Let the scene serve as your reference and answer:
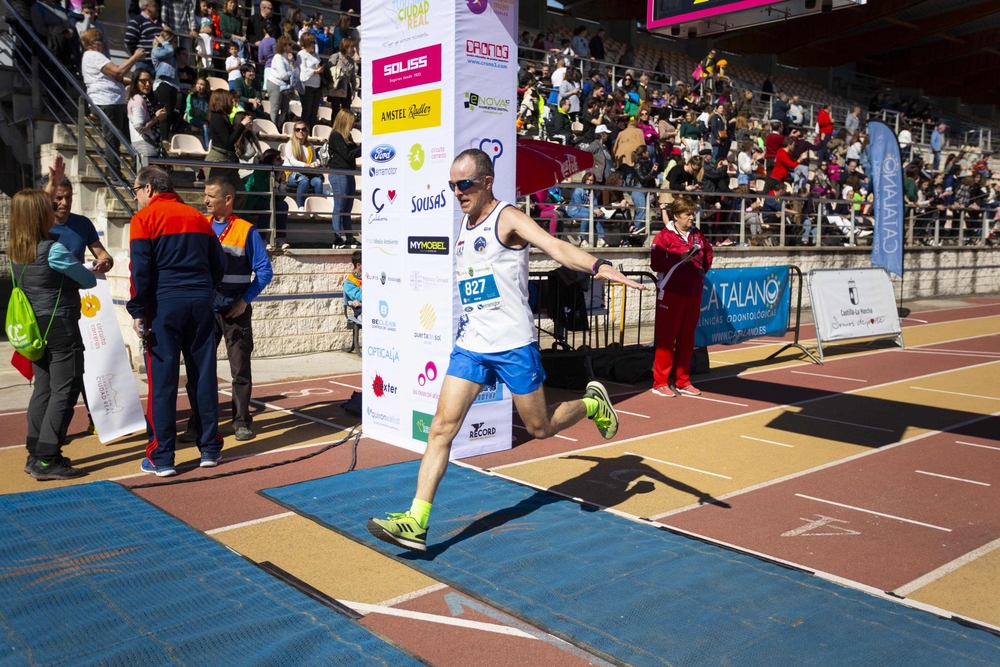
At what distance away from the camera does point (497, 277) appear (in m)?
5.38

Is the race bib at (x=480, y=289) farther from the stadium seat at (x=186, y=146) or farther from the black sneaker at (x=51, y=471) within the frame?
the stadium seat at (x=186, y=146)

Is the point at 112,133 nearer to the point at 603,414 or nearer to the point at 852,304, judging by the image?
the point at 603,414

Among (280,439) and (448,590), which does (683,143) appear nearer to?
(280,439)

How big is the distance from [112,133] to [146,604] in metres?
9.20

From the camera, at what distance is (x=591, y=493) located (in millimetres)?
6625

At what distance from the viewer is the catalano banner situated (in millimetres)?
12141

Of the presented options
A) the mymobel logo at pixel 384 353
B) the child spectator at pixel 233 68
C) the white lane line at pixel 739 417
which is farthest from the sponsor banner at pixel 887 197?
the mymobel logo at pixel 384 353

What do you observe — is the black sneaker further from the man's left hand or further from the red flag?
the man's left hand

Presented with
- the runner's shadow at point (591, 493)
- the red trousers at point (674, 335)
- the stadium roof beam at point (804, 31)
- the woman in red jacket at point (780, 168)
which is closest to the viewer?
the runner's shadow at point (591, 493)

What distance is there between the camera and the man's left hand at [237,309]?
25.7ft

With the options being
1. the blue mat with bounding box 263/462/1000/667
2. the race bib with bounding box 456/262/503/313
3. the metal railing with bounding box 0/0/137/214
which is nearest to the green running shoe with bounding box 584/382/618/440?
the blue mat with bounding box 263/462/1000/667

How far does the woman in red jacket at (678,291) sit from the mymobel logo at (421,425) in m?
3.80

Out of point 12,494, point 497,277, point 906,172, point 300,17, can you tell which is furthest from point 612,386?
point 906,172

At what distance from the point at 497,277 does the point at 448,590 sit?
1834 millimetres
